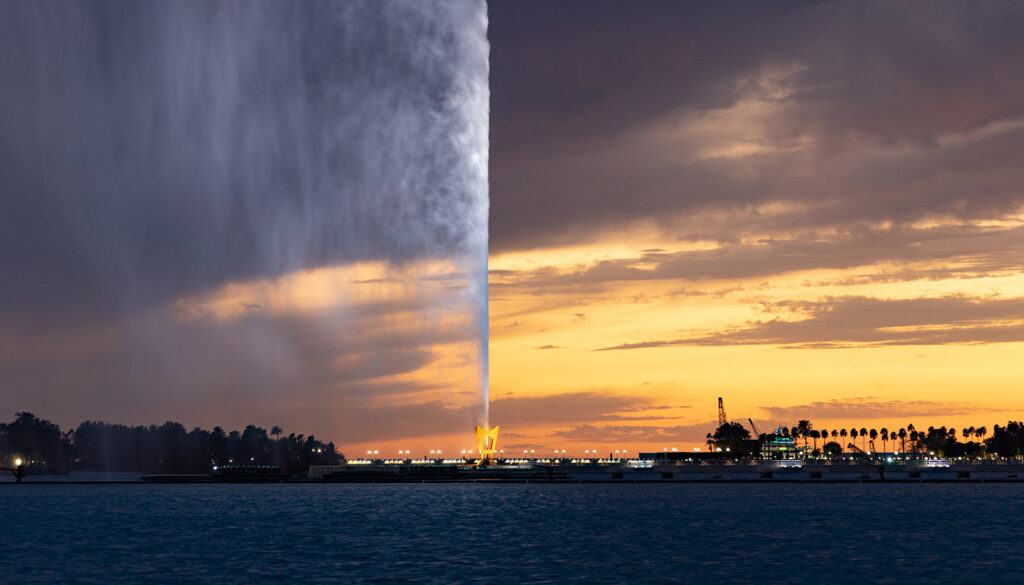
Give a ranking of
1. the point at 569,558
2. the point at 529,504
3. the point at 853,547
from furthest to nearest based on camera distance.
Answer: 1. the point at 529,504
2. the point at 853,547
3. the point at 569,558

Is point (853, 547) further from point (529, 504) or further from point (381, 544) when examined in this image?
point (529, 504)

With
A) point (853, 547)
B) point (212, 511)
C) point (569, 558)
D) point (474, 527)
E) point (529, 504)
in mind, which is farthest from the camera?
point (529, 504)

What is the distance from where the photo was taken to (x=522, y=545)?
97.8m

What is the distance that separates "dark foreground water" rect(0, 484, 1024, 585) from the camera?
7541 centimetres

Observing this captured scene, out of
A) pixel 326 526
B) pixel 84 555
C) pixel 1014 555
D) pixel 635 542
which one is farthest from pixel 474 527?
pixel 1014 555

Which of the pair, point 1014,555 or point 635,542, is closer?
point 1014,555

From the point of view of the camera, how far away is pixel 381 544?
9931 cm

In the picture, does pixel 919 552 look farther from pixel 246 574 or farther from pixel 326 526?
pixel 326 526

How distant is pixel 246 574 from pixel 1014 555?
60087 mm

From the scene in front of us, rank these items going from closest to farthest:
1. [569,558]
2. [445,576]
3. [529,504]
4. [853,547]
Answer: [445,576], [569,558], [853,547], [529,504]

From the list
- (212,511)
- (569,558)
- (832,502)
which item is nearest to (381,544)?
(569,558)

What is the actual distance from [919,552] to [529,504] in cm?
9329

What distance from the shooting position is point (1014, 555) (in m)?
87.7

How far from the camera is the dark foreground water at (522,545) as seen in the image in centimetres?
7541
